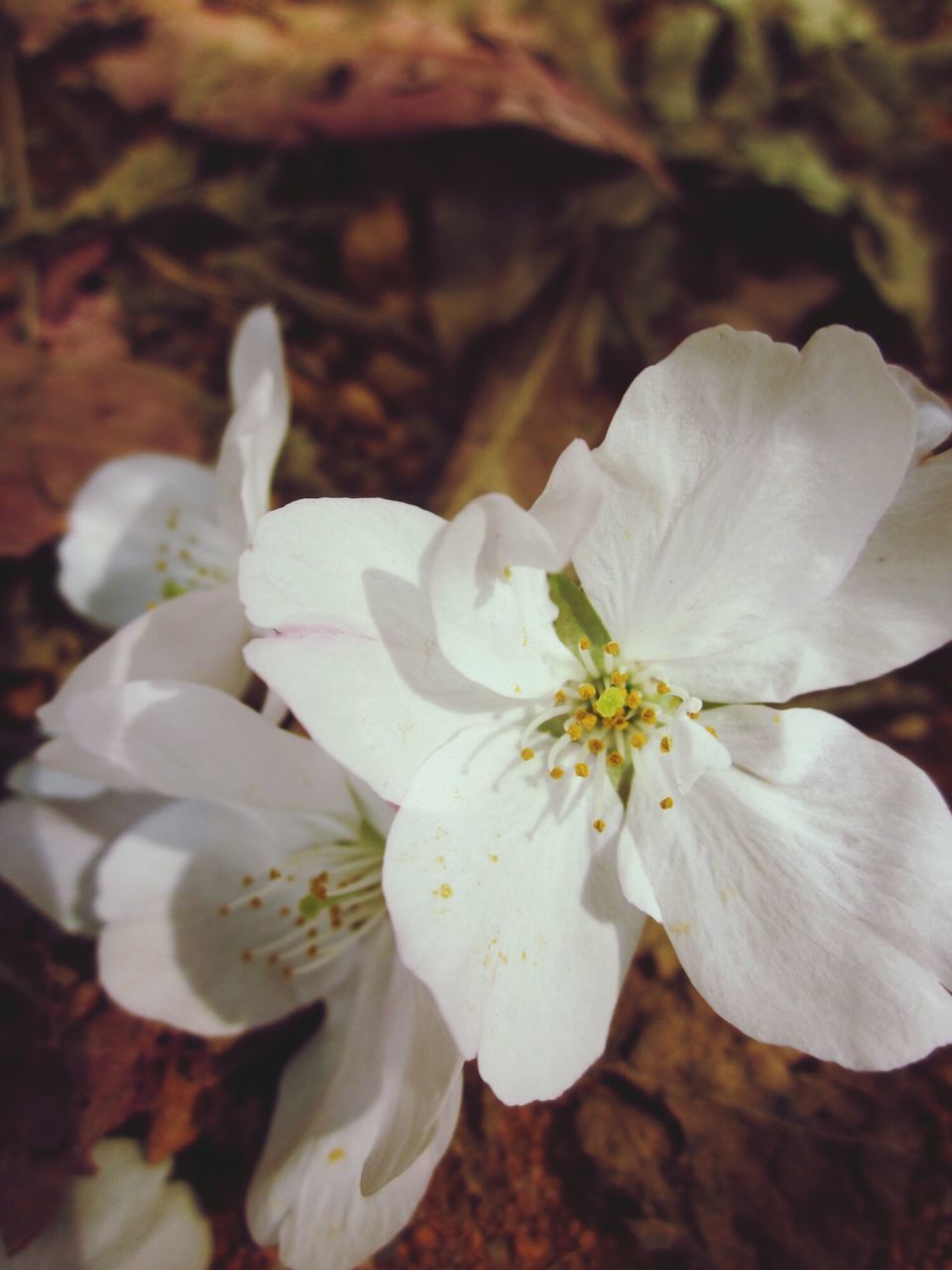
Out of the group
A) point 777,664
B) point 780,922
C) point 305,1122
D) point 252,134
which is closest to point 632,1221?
point 305,1122

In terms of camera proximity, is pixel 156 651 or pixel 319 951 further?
pixel 319 951

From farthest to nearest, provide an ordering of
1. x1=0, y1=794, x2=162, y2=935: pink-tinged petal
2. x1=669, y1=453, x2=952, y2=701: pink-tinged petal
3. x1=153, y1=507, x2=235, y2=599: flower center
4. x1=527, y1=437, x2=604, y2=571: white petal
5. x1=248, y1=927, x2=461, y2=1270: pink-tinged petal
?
x1=153, y1=507, x2=235, y2=599: flower center < x1=0, y1=794, x2=162, y2=935: pink-tinged petal < x1=248, y1=927, x2=461, y2=1270: pink-tinged petal < x1=669, y1=453, x2=952, y2=701: pink-tinged petal < x1=527, y1=437, x2=604, y2=571: white petal

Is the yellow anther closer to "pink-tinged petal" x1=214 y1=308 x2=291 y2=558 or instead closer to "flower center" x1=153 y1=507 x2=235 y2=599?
"pink-tinged petal" x1=214 y1=308 x2=291 y2=558

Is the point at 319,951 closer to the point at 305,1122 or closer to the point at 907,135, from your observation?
the point at 305,1122

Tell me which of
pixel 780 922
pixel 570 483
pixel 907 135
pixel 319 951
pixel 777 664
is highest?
pixel 907 135

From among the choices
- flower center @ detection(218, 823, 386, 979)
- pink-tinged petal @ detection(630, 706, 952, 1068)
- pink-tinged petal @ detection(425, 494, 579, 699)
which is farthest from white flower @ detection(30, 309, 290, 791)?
pink-tinged petal @ detection(630, 706, 952, 1068)

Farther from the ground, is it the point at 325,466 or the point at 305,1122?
the point at 325,466
